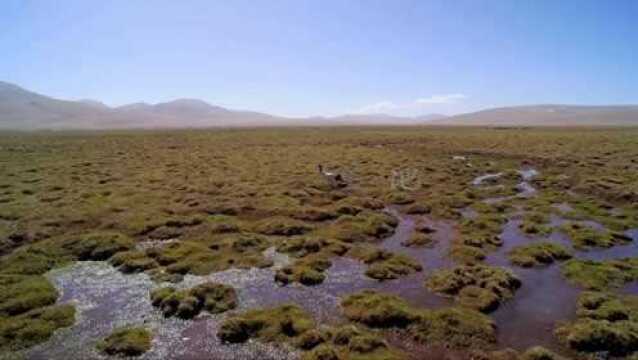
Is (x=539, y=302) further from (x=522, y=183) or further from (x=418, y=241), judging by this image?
(x=522, y=183)

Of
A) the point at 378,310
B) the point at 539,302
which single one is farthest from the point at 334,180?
the point at 378,310

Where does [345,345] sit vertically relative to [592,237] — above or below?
below

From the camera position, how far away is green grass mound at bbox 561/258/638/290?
2216 cm

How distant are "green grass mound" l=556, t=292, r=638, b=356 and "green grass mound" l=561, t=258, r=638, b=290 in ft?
6.79

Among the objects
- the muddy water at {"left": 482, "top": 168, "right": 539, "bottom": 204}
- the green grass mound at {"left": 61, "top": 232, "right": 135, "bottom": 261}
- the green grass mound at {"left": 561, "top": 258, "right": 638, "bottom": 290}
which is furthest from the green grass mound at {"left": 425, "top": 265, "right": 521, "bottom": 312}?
the muddy water at {"left": 482, "top": 168, "right": 539, "bottom": 204}

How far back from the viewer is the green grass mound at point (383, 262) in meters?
23.7

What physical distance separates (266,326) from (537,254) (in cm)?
1697

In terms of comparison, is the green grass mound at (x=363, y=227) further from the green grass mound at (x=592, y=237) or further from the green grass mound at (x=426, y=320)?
the green grass mound at (x=592, y=237)

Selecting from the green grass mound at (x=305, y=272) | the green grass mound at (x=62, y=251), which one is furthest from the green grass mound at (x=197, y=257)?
the green grass mound at (x=305, y=272)

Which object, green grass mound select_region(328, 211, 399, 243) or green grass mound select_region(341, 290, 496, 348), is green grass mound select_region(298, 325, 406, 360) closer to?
green grass mound select_region(341, 290, 496, 348)

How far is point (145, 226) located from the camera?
3216 cm

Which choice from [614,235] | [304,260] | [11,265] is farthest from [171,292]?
[614,235]

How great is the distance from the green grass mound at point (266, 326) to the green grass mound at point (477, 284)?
7.21 meters

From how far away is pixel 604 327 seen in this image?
17.1 m
